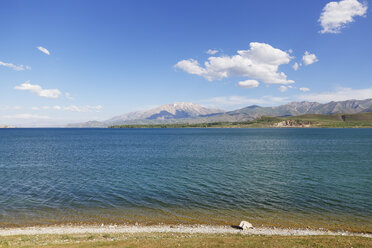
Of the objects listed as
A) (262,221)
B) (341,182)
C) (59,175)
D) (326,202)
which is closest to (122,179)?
(59,175)

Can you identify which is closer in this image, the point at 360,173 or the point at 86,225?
the point at 86,225

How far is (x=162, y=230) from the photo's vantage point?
28469 millimetres

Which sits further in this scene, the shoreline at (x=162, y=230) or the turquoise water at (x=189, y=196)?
the turquoise water at (x=189, y=196)

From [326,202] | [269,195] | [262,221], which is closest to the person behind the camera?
[262,221]

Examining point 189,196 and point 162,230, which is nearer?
point 162,230

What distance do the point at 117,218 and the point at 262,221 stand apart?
2109 cm

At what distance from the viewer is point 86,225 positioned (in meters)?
30.5

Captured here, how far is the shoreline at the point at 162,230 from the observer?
A: 27266mm

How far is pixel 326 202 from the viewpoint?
1515 inches

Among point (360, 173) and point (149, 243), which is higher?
point (149, 243)

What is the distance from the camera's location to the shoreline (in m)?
27.3

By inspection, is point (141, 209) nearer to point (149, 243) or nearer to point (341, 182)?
point (149, 243)

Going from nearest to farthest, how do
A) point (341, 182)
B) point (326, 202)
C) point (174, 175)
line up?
point (326, 202) < point (341, 182) < point (174, 175)

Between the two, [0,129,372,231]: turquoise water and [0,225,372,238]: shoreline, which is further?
[0,129,372,231]: turquoise water
